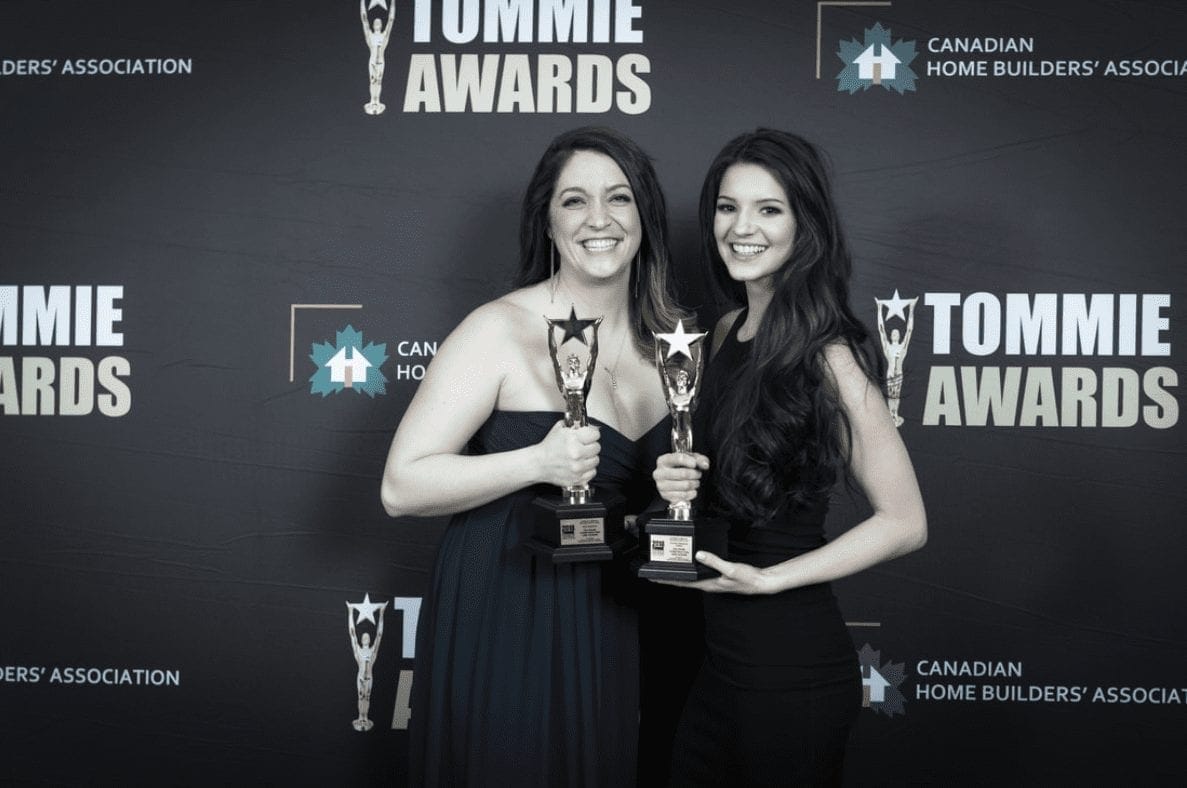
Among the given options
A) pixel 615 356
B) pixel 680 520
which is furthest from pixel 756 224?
pixel 680 520

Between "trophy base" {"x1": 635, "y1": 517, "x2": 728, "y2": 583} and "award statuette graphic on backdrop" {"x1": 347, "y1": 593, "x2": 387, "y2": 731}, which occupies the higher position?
"trophy base" {"x1": 635, "y1": 517, "x2": 728, "y2": 583}

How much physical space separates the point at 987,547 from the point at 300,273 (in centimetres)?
195

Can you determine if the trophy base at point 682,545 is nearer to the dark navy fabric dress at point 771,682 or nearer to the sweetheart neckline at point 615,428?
the dark navy fabric dress at point 771,682

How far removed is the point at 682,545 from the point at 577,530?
0.20 meters

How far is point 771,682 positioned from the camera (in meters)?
1.73

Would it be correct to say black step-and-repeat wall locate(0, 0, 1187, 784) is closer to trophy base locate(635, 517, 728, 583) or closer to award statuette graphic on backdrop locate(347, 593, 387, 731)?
award statuette graphic on backdrop locate(347, 593, 387, 731)

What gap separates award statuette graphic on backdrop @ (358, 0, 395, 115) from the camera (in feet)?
9.12

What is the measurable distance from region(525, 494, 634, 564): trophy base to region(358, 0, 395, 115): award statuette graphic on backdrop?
1.39 meters

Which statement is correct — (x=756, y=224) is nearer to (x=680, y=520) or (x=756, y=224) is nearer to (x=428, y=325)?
(x=680, y=520)

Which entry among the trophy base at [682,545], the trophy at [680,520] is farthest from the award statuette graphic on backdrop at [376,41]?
the trophy base at [682,545]

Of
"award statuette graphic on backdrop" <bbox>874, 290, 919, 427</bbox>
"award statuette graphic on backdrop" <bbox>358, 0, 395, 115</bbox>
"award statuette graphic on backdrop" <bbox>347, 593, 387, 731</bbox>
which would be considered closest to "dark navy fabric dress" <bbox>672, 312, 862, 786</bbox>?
"award statuette graphic on backdrop" <bbox>874, 290, 919, 427</bbox>

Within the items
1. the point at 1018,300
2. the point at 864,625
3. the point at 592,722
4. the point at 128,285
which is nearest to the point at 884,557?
the point at 592,722

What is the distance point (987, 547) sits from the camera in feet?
9.01

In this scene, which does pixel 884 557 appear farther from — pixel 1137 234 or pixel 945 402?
pixel 1137 234
